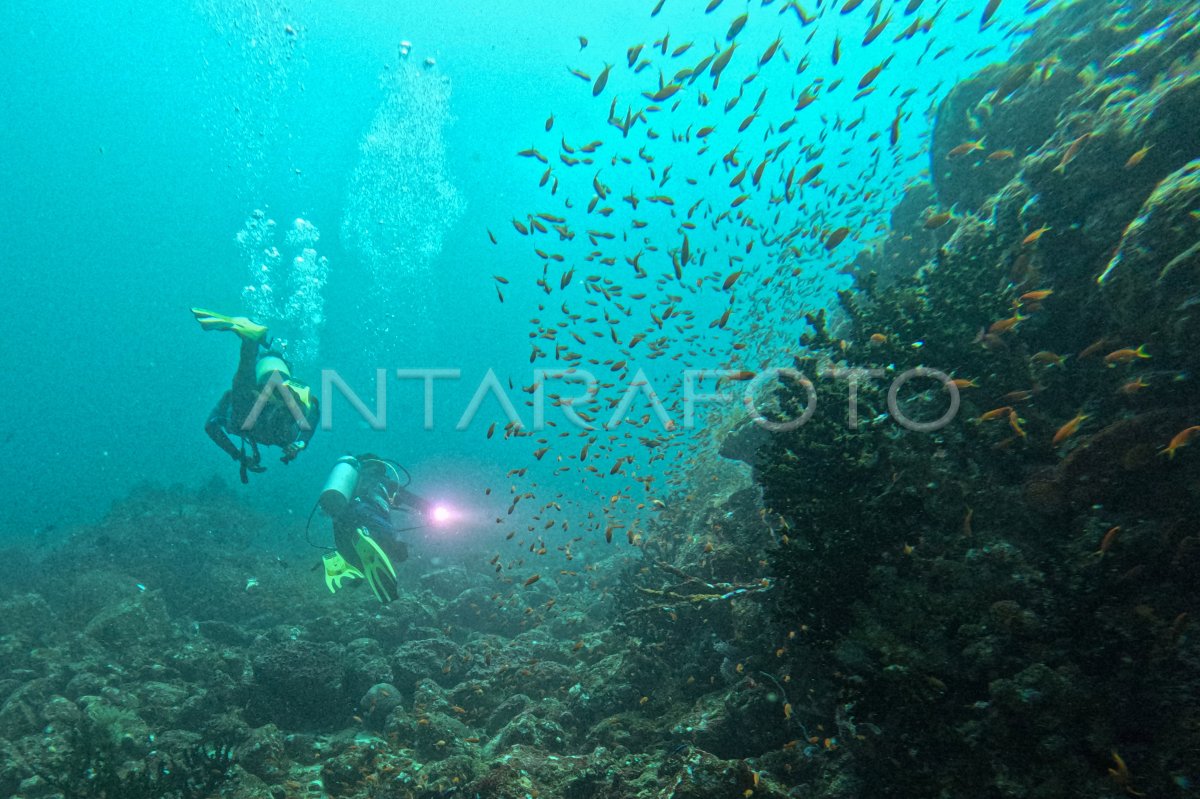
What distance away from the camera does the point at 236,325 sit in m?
9.77

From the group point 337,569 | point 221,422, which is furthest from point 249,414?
point 337,569

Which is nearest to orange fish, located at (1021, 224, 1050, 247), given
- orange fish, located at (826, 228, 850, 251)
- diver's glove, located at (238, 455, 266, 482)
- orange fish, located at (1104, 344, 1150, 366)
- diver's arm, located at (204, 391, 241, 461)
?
orange fish, located at (1104, 344, 1150, 366)

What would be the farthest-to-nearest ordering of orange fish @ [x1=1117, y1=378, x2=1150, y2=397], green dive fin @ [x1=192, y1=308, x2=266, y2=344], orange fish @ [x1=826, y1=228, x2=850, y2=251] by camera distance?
green dive fin @ [x1=192, y1=308, x2=266, y2=344], orange fish @ [x1=826, y1=228, x2=850, y2=251], orange fish @ [x1=1117, y1=378, x2=1150, y2=397]

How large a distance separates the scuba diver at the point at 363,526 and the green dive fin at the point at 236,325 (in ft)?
10.3

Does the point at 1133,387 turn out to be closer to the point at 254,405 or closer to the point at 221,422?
the point at 254,405

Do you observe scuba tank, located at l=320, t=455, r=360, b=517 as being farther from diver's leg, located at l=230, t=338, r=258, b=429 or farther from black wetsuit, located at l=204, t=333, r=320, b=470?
diver's leg, located at l=230, t=338, r=258, b=429

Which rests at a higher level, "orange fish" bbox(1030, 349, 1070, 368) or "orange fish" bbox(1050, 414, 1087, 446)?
"orange fish" bbox(1030, 349, 1070, 368)

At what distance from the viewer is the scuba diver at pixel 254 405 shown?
963 centimetres

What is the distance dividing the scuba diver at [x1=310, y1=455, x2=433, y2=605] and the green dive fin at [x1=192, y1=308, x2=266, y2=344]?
3150mm

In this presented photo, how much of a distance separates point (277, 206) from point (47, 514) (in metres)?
54.3

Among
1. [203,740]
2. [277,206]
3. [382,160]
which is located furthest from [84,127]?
[203,740]

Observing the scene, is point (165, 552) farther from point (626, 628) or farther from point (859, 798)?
point (859, 798)

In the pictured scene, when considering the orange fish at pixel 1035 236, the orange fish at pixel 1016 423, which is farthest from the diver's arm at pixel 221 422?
the orange fish at pixel 1035 236

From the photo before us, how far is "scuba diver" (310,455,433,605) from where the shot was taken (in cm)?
928
